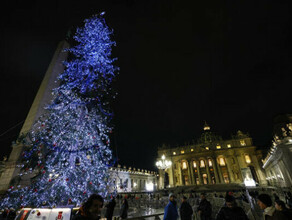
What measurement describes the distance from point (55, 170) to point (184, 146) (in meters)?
53.6

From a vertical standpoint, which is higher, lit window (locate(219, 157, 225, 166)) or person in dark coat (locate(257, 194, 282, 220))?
lit window (locate(219, 157, 225, 166))

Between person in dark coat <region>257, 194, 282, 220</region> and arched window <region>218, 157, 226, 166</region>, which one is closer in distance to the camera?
person in dark coat <region>257, 194, 282, 220</region>

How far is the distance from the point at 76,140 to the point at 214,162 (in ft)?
168

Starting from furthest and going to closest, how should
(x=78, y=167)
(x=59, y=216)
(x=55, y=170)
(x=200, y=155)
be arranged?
(x=200, y=155) → (x=78, y=167) → (x=55, y=170) → (x=59, y=216)

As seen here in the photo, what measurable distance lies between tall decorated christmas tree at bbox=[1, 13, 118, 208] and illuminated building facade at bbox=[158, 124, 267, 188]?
41.7 m

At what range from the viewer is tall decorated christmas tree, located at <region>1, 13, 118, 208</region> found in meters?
5.81

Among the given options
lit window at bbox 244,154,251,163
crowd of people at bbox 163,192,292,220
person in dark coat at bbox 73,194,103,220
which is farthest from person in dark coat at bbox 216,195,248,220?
lit window at bbox 244,154,251,163

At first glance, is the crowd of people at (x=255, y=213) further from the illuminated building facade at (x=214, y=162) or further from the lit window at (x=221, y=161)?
the lit window at (x=221, y=161)

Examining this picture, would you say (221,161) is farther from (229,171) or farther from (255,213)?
(255,213)

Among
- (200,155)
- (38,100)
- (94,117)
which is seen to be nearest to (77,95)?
(94,117)

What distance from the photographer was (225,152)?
4806cm

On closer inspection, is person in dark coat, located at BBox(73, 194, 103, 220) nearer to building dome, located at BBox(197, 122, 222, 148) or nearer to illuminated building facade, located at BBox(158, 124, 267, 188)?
illuminated building facade, located at BBox(158, 124, 267, 188)

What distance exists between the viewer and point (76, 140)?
6633mm

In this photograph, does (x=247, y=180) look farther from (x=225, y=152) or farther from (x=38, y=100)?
(x=38, y=100)
